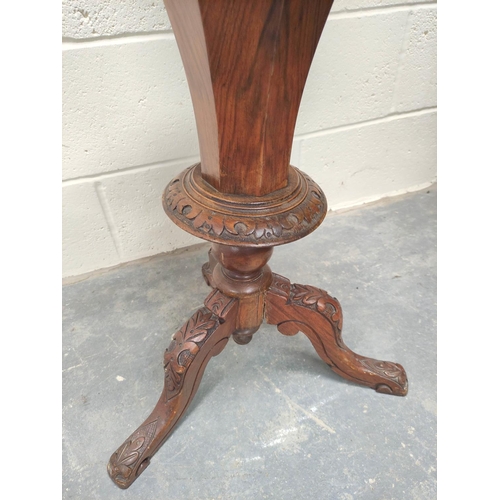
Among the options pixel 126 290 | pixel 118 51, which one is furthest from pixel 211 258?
pixel 118 51

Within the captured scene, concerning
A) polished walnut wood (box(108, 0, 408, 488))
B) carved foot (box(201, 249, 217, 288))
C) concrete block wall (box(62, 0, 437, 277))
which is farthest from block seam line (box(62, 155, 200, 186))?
polished walnut wood (box(108, 0, 408, 488))

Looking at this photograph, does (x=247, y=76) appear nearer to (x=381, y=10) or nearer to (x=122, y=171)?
(x=122, y=171)

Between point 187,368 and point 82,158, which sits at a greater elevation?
point 82,158

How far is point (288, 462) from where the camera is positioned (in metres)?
0.77

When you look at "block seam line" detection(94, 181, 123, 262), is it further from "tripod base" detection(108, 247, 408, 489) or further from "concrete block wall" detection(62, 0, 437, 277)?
"tripod base" detection(108, 247, 408, 489)

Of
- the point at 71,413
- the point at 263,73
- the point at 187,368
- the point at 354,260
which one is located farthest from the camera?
the point at 354,260

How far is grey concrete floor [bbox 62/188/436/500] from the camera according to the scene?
0.75 metres

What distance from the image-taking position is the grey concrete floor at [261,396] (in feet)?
2.46

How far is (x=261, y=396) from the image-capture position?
88 cm

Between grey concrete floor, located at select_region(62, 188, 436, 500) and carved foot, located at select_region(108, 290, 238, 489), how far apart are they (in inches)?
1.6

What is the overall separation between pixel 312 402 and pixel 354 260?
Result: 0.50 metres

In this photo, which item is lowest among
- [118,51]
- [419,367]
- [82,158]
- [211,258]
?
[419,367]

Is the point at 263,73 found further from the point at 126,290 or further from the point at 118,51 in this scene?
the point at 126,290

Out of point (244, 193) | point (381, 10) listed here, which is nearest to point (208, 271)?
point (244, 193)
